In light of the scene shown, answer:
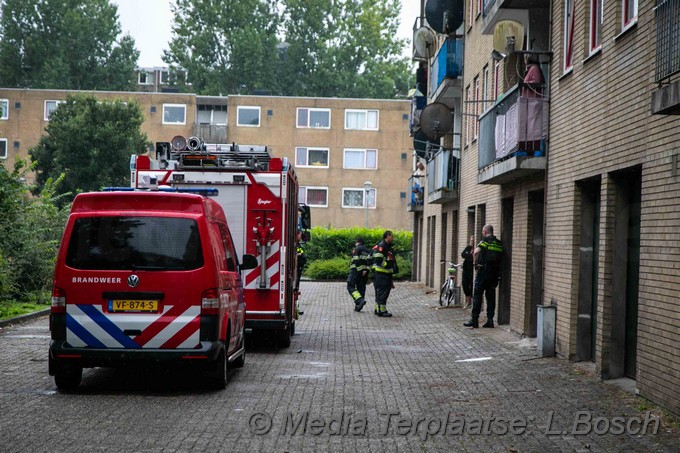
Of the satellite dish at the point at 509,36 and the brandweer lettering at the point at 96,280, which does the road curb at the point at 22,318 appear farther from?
the satellite dish at the point at 509,36

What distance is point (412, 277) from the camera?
45562 mm

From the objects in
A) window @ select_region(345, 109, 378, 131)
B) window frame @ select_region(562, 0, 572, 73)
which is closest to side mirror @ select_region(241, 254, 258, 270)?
window frame @ select_region(562, 0, 572, 73)

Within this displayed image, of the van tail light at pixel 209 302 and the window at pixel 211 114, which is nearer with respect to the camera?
the van tail light at pixel 209 302

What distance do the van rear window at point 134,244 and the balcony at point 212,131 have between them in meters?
52.8

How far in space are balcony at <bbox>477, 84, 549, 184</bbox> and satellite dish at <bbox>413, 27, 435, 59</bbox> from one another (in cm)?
1800

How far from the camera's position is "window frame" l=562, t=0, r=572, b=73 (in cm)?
1587

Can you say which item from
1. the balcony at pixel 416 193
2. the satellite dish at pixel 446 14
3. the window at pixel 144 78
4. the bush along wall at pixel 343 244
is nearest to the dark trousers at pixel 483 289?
the satellite dish at pixel 446 14

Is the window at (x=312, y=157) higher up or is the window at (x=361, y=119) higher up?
the window at (x=361, y=119)

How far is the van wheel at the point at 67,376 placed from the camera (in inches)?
431

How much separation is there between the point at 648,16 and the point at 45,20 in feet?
247

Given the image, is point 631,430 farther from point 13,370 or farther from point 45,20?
point 45,20

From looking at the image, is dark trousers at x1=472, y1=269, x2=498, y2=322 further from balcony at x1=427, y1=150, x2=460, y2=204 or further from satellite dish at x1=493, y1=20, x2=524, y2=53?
balcony at x1=427, y1=150, x2=460, y2=204

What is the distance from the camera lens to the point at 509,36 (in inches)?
746

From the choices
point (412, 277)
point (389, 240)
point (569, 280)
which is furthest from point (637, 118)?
point (412, 277)
